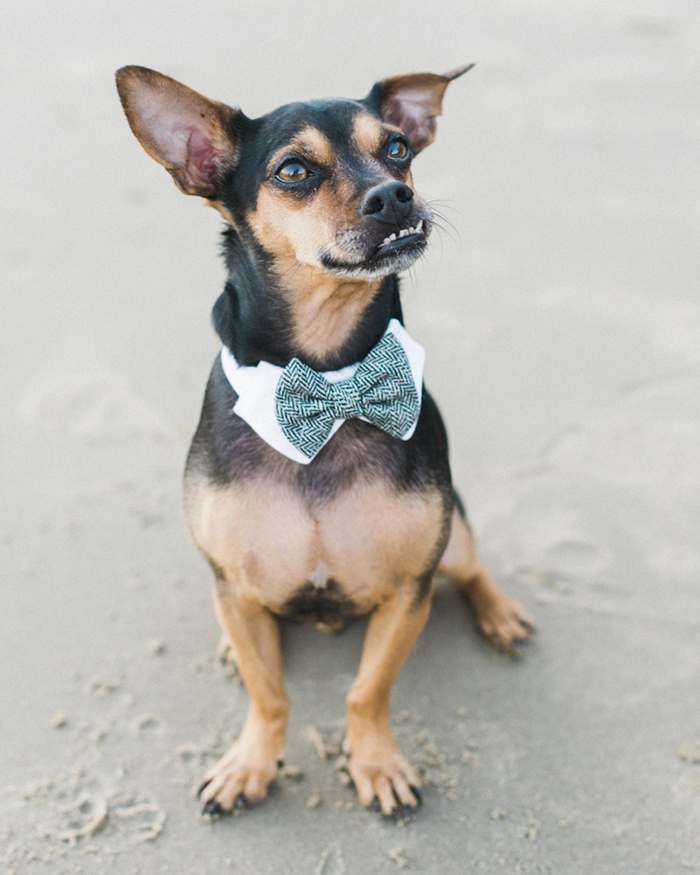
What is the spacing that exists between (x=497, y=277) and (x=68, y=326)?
3.10 metres

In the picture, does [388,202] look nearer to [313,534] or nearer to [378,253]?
[378,253]

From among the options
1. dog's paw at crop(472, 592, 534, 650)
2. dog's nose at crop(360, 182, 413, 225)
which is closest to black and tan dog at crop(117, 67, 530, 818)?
dog's nose at crop(360, 182, 413, 225)

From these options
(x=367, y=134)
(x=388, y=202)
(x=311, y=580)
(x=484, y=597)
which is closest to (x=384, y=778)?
(x=311, y=580)

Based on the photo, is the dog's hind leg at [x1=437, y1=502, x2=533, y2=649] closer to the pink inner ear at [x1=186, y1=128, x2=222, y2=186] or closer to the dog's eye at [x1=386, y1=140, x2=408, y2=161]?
the dog's eye at [x1=386, y1=140, x2=408, y2=161]

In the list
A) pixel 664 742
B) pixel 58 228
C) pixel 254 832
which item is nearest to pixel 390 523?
pixel 254 832

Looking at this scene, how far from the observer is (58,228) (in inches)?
250

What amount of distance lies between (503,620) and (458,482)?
1.03 m

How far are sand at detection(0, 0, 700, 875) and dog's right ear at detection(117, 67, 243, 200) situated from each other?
77 centimetres

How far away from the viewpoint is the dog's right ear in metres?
2.36

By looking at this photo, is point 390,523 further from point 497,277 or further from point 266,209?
point 497,277

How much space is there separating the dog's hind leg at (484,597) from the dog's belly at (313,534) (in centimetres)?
70

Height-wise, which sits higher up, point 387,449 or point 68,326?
point 387,449

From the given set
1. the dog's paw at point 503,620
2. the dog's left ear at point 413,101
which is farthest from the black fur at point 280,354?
the dog's paw at point 503,620

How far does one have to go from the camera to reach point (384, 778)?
296cm
